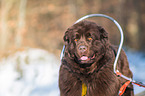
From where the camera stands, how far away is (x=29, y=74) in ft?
18.0

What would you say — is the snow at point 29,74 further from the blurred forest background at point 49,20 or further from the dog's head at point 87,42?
the dog's head at point 87,42

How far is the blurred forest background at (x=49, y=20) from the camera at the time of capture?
562 centimetres

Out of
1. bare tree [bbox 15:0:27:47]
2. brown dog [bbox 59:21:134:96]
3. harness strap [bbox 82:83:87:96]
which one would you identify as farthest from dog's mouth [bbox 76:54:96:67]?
bare tree [bbox 15:0:27:47]

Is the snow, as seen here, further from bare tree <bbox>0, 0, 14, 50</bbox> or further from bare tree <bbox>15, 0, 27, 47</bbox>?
bare tree <bbox>15, 0, 27, 47</bbox>

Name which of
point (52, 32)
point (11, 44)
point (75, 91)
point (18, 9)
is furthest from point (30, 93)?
point (75, 91)

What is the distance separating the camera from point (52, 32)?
20.6ft

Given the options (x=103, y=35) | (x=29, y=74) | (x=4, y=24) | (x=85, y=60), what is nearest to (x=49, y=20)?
(x=4, y=24)

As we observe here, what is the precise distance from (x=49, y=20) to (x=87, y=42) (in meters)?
4.37

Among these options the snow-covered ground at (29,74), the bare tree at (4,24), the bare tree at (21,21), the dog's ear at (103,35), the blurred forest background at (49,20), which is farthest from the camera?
the bare tree at (21,21)

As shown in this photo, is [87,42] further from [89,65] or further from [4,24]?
[4,24]

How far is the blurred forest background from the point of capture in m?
5.62

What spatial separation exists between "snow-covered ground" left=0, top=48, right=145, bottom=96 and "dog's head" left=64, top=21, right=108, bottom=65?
2.92 meters

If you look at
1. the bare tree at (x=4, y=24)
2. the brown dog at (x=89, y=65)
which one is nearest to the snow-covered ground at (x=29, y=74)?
the bare tree at (x=4, y=24)

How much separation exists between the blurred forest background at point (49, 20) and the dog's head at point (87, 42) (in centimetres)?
358
